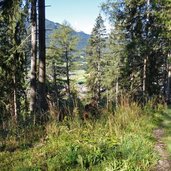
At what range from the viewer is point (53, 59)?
5634cm

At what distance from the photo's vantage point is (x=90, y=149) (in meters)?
7.92

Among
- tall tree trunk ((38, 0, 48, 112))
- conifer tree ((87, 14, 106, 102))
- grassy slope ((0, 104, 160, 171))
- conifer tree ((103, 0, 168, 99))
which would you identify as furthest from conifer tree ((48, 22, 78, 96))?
grassy slope ((0, 104, 160, 171))

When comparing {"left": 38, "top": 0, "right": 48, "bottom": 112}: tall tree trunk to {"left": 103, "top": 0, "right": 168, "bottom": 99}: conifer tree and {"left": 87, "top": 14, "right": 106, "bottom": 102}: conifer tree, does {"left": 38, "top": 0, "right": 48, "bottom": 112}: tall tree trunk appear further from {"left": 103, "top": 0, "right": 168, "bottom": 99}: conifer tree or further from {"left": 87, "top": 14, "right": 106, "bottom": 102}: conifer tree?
{"left": 87, "top": 14, "right": 106, "bottom": 102}: conifer tree

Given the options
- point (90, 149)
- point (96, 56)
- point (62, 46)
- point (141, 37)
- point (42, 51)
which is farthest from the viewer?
point (96, 56)

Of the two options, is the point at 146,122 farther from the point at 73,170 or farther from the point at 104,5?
the point at 104,5

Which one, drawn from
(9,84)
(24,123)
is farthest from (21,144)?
(9,84)

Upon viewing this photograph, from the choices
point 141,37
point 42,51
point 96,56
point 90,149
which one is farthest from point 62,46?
point 90,149

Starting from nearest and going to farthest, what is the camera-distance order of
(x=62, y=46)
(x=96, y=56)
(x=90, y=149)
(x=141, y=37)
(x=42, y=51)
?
(x=90, y=149) < (x=42, y=51) < (x=141, y=37) < (x=62, y=46) < (x=96, y=56)

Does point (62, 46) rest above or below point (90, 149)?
above

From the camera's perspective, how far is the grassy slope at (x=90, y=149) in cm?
723

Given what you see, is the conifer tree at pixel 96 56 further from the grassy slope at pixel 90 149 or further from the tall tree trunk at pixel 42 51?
the grassy slope at pixel 90 149

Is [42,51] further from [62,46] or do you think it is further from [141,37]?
[62,46]

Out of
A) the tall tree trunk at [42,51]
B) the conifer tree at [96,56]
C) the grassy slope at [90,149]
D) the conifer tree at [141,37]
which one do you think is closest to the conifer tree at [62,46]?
the conifer tree at [96,56]

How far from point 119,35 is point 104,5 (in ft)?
11.1
